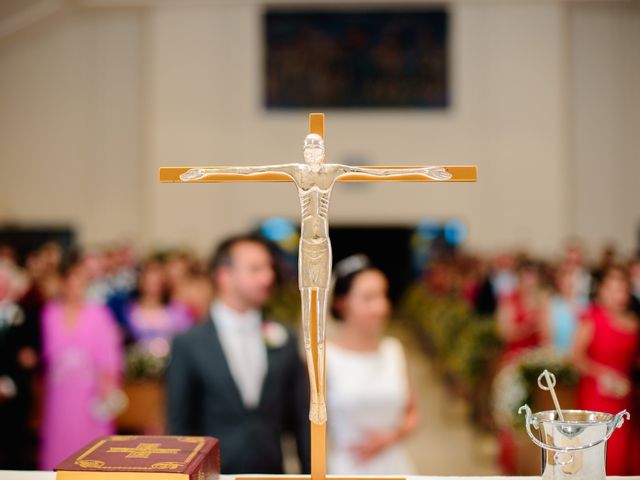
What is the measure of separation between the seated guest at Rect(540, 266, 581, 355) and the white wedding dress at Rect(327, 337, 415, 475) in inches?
119

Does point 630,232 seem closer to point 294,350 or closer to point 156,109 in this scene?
point 156,109

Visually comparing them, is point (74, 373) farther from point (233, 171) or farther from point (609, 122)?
point (609, 122)

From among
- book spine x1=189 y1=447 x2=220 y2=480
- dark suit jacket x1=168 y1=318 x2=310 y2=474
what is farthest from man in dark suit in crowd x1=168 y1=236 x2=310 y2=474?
book spine x1=189 y1=447 x2=220 y2=480

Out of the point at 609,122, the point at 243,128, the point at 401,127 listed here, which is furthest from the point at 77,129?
the point at 609,122

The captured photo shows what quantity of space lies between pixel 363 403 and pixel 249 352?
2.22 feet

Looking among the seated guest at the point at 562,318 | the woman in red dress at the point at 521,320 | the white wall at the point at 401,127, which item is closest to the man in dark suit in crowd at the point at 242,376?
the seated guest at the point at 562,318

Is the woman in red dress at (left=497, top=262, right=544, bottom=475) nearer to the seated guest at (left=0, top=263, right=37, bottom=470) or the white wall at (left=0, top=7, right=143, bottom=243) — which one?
the seated guest at (left=0, top=263, right=37, bottom=470)

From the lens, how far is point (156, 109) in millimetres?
15109

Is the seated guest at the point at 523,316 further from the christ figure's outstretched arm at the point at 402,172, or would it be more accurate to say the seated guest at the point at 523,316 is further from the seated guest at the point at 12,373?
the christ figure's outstretched arm at the point at 402,172

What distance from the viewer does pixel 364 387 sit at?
3.29 metres

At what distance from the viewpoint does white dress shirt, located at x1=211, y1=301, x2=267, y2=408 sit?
2.74 metres

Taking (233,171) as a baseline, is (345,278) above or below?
below

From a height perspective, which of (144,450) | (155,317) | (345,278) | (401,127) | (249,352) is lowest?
(155,317)

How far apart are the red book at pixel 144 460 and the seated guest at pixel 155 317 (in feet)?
14.7
